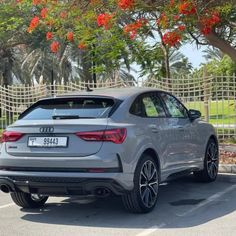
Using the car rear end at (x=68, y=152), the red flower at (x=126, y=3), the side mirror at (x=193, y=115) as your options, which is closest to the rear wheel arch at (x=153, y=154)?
the car rear end at (x=68, y=152)

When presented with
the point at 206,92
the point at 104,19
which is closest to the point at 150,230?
the point at 104,19

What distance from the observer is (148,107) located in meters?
7.71

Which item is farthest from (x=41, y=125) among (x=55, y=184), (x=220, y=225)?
(x=220, y=225)

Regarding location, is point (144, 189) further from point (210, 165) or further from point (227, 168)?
point (227, 168)

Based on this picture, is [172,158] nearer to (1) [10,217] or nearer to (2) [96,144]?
(2) [96,144]

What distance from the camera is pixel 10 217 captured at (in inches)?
283

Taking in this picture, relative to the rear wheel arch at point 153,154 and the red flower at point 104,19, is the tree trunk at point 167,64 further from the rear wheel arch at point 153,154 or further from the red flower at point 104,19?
the rear wheel arch at point 153,154

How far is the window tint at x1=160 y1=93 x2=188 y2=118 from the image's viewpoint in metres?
8.35

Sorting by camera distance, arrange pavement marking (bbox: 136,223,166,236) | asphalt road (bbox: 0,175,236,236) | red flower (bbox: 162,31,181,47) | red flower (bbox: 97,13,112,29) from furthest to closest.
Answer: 1. red flower (bbox: 97,13,112,29)
2. red flower (bbox: 162,31,181,47)
3. asphalt road (bbox: 0,175,236,236)
4. pavement marking (bbox: 136,223,166,236)

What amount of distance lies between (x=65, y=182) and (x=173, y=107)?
8.48 feet

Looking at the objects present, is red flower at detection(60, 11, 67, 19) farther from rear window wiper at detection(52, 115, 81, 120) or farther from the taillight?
the taillight

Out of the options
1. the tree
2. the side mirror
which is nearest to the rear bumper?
the side mirror

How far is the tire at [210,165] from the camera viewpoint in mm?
9219

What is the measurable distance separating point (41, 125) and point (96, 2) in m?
6.19
